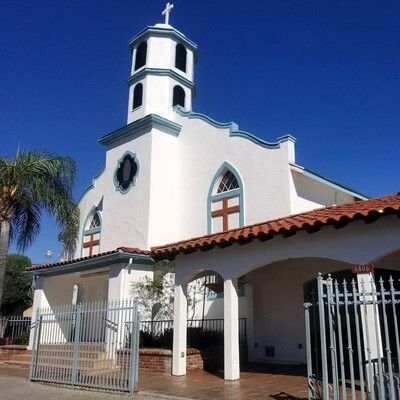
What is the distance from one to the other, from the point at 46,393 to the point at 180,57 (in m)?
16.0

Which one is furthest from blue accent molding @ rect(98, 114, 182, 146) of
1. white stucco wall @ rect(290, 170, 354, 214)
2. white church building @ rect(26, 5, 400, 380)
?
white stucco wall @ rect(290, 170, 354, 214)

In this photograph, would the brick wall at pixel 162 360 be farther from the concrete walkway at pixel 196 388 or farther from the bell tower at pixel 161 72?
the bell tower at pixel 161 72

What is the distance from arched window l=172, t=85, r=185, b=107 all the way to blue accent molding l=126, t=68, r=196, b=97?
350 millimetres

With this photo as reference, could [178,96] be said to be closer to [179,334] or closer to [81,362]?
[179,334]

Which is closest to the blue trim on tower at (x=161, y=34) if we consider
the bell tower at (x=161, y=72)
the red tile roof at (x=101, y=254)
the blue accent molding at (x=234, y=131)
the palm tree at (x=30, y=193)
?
the bell tower at (x=161, y=72)

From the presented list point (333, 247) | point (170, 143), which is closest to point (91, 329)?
point (333, 247)

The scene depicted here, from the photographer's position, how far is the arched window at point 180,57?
21.4m

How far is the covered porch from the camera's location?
9008mm

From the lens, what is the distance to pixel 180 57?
2164 centimetres

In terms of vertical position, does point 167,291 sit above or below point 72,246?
below

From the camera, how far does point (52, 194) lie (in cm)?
1741

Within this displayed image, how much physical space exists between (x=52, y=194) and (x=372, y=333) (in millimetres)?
12505

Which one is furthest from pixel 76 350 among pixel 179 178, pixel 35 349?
pixel 179 178

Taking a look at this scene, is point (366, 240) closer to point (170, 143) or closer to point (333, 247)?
point (333, 247)
